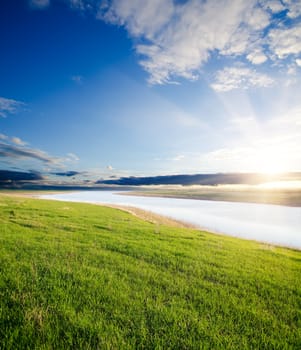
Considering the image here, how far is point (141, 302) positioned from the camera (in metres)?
5.62

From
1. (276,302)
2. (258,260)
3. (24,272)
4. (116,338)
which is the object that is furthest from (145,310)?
(258,260)

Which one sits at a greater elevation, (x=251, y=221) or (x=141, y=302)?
(x=141, y=302)

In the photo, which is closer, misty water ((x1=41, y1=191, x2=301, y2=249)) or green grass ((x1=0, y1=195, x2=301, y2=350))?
green grass ((x1=0, y1=195, x2=301, y2=350))

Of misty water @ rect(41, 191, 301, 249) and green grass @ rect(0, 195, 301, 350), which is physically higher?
green grass @ rect(0, 195, 301, 350)

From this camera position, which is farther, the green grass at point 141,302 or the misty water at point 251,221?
the misty water at point 251,221

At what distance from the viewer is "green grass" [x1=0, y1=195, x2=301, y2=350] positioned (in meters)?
4.27

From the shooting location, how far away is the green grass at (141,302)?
427cm

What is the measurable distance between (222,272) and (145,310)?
457 centimetres

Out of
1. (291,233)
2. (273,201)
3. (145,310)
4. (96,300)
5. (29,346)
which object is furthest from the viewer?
(273,201)

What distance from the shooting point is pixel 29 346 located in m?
3.93

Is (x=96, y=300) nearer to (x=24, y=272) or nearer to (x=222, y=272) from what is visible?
(x=24, y=272)

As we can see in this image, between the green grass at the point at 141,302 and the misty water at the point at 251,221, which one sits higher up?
the green grass at the point at 141,302

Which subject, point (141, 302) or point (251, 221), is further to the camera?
point (251, 221)

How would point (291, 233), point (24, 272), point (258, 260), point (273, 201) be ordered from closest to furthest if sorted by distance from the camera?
point (24, 272) < point (258, 260) < point (291, 233) < point (273, 201)
